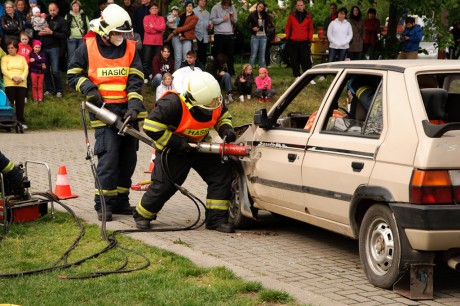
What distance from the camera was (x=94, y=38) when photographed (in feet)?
32.0

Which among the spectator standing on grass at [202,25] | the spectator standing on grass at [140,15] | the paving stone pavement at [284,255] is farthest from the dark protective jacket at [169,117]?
the spectator standing on grass at [202,25]

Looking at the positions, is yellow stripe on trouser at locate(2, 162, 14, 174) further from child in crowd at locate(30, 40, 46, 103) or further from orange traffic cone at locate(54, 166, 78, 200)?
child in crowd at locate(30, 40, 46, 103)

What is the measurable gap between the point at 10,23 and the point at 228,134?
1177 cm

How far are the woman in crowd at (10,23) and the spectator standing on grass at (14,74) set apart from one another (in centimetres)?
57

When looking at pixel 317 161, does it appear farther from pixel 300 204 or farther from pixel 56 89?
pixel 56 89

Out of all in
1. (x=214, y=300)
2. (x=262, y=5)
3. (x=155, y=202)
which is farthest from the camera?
(x=262, y=5)

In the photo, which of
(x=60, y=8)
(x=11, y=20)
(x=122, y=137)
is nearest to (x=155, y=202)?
(x=122, y=137)

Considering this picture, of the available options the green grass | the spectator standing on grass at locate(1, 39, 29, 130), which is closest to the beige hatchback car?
the green grass

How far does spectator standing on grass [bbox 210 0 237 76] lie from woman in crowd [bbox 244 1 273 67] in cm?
46

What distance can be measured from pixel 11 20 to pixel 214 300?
47.7ft

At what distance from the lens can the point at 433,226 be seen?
641 cm

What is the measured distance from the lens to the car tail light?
644 centimetres

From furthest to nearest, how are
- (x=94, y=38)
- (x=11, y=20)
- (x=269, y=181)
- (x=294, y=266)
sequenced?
(x=11, y=20), (x=94, y=38), (x=269, y=181), (x=294, y=266)

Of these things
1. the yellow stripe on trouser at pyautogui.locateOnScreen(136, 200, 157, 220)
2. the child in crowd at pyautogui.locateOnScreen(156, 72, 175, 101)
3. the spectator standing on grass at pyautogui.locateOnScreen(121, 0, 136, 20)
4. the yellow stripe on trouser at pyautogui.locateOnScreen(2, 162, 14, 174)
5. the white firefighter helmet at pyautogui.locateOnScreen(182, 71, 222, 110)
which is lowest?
the yellow stripe on trouser at pyautogui.locateOnScreen(136, 200, 157, 220)
